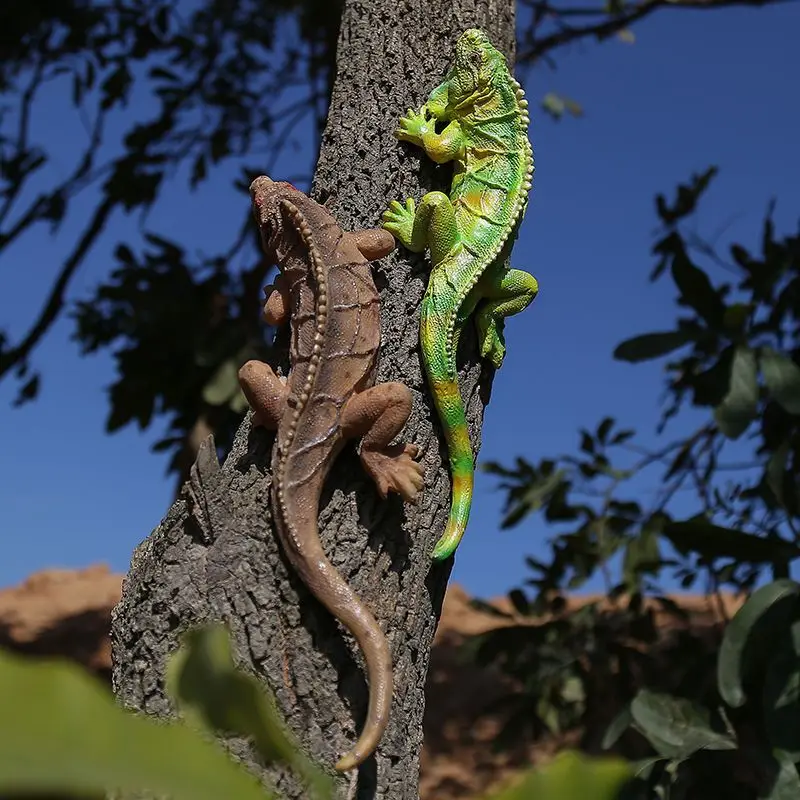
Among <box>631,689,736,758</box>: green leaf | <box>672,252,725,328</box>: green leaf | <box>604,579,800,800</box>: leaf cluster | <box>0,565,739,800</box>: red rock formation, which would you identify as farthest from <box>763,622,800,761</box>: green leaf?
<box>0,565,739,800</box>: red rock formation

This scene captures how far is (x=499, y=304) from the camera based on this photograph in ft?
8.69

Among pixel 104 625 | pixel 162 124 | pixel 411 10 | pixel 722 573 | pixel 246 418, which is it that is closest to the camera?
pixel 246 418

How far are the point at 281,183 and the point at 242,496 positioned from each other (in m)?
0.81

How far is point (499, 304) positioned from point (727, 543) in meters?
1.34

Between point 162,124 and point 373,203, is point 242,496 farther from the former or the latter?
point 162,124

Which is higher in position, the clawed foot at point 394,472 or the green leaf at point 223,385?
the green leaf at point 223,385

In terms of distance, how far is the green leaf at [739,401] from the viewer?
3754mm

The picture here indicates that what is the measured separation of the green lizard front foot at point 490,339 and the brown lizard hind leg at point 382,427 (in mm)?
370

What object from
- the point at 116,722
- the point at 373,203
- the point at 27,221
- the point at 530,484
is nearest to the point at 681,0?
the point at 530,484

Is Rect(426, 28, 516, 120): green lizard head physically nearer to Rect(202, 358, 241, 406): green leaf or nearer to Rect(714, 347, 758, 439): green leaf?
Rect(714, 347, 758, 439): green leaf

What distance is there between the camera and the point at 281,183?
258cm

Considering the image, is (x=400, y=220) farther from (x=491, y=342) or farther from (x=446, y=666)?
(x=446, y=666)

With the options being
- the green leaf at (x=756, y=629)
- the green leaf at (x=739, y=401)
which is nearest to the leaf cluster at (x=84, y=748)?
the green leaf at (x=756, y=629)

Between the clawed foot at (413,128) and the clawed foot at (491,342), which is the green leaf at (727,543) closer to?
the clawed foot at (491,342)
